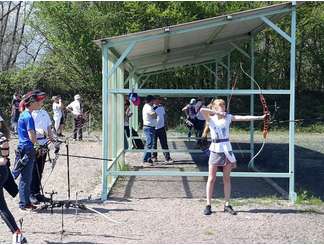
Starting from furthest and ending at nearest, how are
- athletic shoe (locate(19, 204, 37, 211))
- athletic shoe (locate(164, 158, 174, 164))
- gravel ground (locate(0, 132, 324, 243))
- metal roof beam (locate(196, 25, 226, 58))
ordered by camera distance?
athletic shoe (locate(164, 158, 174, 164)) → metal roof beam (locate(196, 25, 226, 58)) → athletic shoe (locate(19, 204, 37, 211)) → gravel ground (locate(0, 132, 324, 243))

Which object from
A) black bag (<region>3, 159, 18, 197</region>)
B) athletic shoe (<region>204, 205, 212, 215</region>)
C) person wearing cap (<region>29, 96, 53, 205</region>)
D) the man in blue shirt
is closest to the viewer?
black bag (<region>3, 159, 18, 197</region>)

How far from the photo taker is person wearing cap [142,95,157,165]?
13648 millimetres

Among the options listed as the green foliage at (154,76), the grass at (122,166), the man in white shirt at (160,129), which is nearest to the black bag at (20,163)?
the grass at (122,166)

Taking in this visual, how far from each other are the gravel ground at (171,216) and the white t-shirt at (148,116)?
7.09 ft

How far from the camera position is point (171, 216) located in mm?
8117

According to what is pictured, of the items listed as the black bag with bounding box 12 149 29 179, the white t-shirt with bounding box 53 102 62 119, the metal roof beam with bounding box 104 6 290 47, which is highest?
the metal roof beam with bounding box 104 6 290 47

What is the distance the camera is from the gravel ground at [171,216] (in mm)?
6949

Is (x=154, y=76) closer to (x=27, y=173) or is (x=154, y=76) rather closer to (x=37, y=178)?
(x=37, y=178)

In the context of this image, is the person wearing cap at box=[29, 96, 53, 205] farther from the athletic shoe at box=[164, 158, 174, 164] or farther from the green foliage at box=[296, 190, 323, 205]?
the athletic shoe at box=[164, 158, 174, 164]

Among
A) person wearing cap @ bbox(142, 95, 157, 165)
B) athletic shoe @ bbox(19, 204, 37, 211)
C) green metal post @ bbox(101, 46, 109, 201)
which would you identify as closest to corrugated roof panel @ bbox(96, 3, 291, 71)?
green metal post @ bbox(101, 46, 109, 201)

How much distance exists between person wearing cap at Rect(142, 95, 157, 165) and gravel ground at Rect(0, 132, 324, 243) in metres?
2.09

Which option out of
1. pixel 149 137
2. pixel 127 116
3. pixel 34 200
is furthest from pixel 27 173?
pixel 127 116

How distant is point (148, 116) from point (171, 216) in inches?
230

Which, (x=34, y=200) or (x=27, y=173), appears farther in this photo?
(x=34, y=200)
